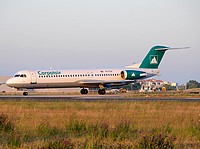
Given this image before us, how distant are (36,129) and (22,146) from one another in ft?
14.9

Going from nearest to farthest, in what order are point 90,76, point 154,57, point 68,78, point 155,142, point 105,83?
point 155,142
point 68,78
point 105,83
point 90,76
point 154,57

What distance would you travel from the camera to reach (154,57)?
64.5 m

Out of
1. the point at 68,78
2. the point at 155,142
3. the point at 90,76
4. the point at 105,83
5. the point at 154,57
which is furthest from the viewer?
the point at 154,57

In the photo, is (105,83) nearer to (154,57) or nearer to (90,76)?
(90,76)

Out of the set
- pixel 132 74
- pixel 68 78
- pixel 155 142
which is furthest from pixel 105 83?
pixel 155 142

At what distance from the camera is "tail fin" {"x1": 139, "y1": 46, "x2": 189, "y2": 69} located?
2525 inches

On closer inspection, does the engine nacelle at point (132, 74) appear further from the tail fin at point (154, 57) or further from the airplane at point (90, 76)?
the tail fin at point (154, 57)

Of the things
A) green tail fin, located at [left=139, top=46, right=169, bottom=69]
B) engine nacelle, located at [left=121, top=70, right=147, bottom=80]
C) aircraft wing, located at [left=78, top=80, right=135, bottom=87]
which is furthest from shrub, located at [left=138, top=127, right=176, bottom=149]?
green tail fin, located at [left=139, top=46, right=169, bottom=69]

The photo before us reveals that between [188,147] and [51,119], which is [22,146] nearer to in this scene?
[188,147]

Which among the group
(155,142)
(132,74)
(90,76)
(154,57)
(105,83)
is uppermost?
(154,57)

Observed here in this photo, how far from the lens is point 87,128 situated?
17.8m

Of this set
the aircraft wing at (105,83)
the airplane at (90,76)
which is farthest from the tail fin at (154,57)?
the aircraft wing at (105,83)

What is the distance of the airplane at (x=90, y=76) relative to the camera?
5728 cm

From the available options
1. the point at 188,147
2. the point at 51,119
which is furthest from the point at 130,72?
the point at 188,147
